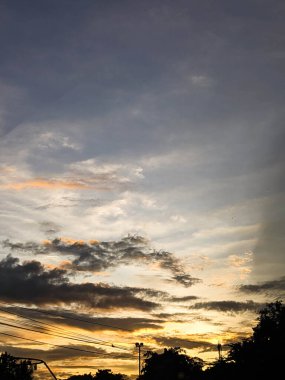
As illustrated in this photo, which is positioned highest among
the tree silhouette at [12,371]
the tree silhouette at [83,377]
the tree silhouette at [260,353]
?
the tree silhouette at [260,353]

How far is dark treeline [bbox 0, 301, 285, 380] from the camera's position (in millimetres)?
49878

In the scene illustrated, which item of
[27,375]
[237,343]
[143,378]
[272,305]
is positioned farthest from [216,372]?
[27,375]

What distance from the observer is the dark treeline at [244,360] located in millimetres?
49878

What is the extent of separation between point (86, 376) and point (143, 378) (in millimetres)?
67734

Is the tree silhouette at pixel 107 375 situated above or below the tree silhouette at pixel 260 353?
below

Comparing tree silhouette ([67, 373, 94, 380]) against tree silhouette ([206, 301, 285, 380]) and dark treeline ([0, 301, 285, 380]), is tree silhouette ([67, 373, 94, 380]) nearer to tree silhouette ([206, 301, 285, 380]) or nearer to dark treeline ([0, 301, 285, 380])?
dark treeline ([0, 301, 285, 380])

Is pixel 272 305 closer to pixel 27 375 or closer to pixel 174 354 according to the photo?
pixel 174 354

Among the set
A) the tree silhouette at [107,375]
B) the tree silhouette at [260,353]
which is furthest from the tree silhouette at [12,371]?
the tree silhouette at [260,353]

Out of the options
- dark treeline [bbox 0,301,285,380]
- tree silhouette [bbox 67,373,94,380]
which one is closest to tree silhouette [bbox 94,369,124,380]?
tree silhouette [bbox 67,373,94,380]

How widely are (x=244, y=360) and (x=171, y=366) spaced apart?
4356 cm

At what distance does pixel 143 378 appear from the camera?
9344 centimetres

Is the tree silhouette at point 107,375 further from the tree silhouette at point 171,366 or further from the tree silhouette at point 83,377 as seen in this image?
the tree silhouette at point 171,366

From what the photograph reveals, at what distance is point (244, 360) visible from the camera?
183 ft

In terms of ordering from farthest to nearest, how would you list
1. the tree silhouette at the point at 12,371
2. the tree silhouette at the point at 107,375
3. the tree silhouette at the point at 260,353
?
the tree silhouette at the point at 107,375 → the tree silhouette at the point at 12,371 → the tree silhouette at the point at 260,353
